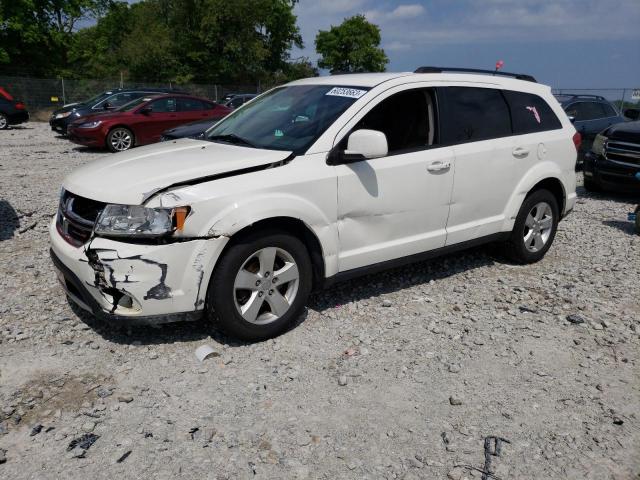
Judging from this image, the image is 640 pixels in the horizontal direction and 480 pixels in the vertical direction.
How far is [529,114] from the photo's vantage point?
17.7 ft

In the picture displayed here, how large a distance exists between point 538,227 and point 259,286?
323 cm

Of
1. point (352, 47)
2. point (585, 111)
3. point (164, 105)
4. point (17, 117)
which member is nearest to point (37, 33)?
point (17, 117)

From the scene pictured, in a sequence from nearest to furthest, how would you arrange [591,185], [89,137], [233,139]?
[233,139], [591,185], [89,137]

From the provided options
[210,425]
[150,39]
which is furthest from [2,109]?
[150,39]

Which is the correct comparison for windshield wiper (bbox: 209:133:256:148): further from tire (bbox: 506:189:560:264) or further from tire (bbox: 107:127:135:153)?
tire (bbox: 107:127:135:153)

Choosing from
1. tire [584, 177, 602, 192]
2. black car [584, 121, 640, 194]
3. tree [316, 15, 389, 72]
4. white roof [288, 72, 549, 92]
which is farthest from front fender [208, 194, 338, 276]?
tree [316, 15, 389, 72]

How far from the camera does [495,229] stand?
5.19 meters

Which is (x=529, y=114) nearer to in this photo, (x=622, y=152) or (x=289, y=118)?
(x=289, y=118)

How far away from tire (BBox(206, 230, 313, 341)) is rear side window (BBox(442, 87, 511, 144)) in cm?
177

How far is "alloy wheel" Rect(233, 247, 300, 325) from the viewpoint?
3713 millimetres

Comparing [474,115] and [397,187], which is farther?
[474,115]

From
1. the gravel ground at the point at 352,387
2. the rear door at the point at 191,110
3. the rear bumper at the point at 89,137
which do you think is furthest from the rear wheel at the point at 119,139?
the gravel ground at the point at 352,387

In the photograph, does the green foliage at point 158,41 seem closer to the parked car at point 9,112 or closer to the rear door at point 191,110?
the parked car at point 9,112

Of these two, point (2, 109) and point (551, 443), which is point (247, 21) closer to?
point (2, 109)
